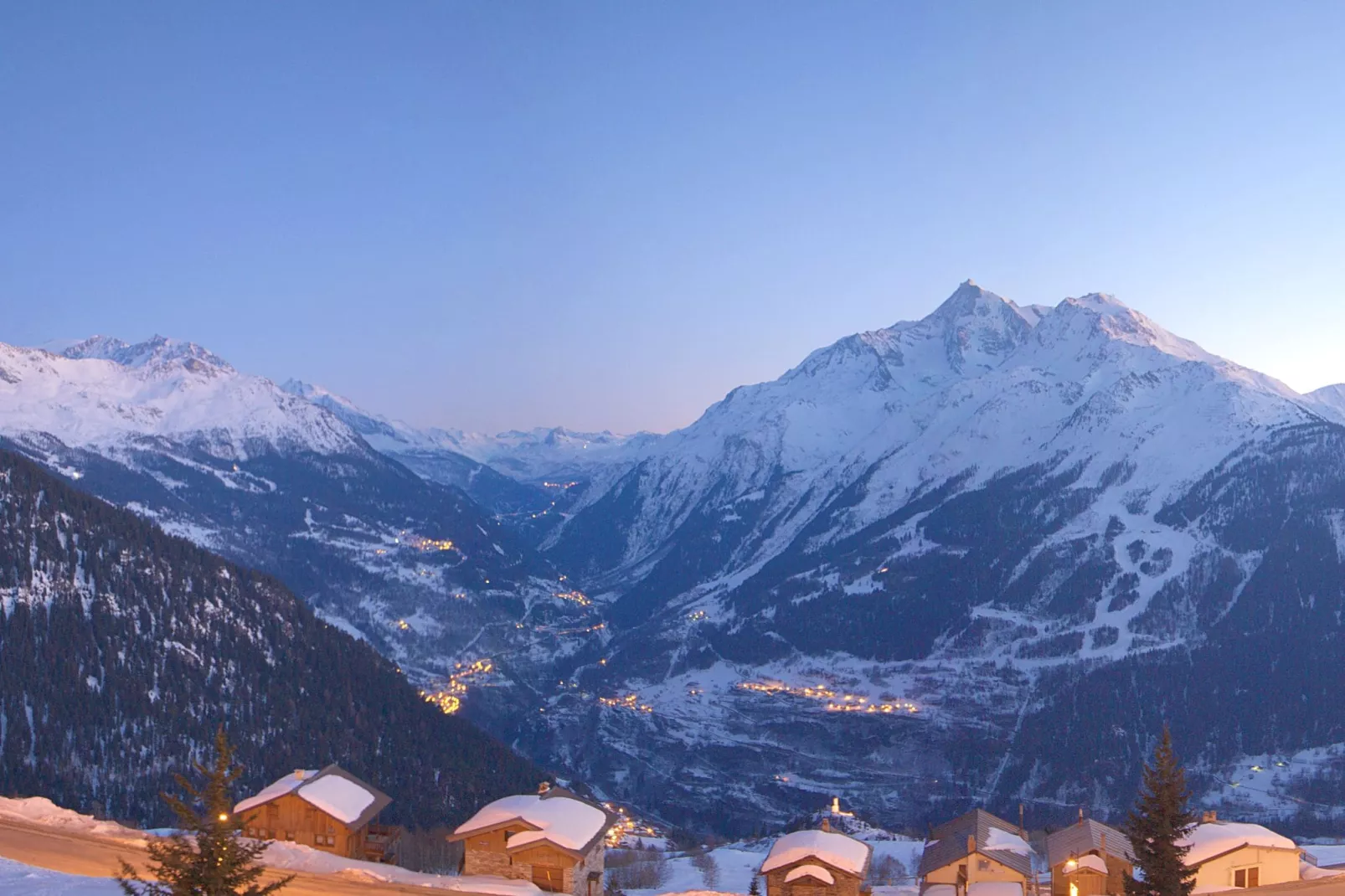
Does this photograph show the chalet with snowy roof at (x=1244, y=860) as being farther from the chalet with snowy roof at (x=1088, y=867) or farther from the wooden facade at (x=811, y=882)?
the wooden facade at (x=811, y=882)

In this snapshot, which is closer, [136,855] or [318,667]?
[136,855]

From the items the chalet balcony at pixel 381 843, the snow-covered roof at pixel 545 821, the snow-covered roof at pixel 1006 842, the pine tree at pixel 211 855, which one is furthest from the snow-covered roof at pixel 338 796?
the pine tree at pixel 211 855

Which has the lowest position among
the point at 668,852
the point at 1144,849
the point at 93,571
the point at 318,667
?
the point at 668,852

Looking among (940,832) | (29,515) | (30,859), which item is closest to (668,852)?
(940,832)

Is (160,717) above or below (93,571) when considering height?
below

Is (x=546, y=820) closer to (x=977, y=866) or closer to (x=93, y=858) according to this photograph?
(x=93, y=858)

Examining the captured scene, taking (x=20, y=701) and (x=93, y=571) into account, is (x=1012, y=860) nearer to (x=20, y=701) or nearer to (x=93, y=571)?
(x=20, y=701)
